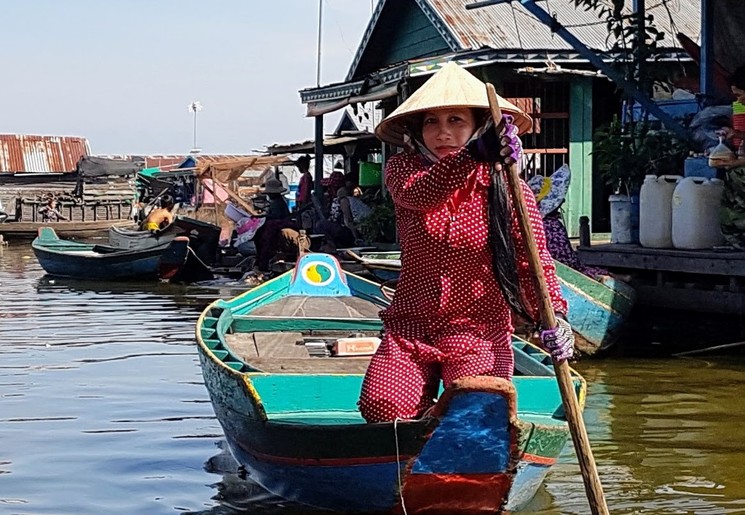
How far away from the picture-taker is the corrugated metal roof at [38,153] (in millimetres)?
39153

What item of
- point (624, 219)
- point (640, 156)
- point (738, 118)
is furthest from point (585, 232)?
point (738, 118)

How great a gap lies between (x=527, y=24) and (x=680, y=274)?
6434mm

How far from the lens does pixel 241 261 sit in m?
18.5

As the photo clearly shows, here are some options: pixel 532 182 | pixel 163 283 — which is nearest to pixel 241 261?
pixel 163 283

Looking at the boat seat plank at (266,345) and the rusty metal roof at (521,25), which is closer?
the boat seat plank at (266,345)

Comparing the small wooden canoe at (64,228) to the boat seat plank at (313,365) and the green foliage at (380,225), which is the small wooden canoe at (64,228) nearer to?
the green foliage at (380,225)

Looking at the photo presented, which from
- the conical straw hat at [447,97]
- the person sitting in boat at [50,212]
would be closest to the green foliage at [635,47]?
the conical straw hat at [447,97]

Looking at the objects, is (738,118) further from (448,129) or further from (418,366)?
(418,366)

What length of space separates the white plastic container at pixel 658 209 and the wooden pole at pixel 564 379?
6209mm

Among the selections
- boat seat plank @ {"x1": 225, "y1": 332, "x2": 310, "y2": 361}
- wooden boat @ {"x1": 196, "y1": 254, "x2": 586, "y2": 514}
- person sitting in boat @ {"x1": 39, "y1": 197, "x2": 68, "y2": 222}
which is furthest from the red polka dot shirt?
person sitting in boat @ {"x1": 39, "y1": 197, "x2": 68, "y2": 222}

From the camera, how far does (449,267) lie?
455 cm

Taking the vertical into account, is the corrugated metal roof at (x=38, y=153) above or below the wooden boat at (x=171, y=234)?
above

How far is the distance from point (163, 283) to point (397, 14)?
213 inches

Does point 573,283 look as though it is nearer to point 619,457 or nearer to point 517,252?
point 619,457
